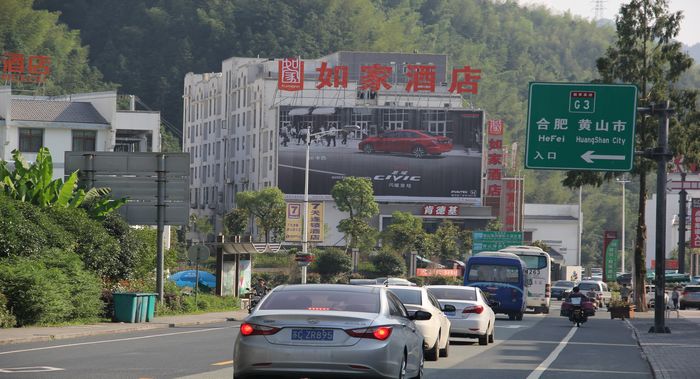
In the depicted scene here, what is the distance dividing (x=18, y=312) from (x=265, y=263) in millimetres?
67976

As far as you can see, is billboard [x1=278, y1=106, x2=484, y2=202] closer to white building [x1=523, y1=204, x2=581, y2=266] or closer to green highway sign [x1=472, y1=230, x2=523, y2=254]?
green highway sign [x1=472, y1=230, x2=523, y2=254]

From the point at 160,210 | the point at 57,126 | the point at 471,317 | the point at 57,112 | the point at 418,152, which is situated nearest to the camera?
the point at 471,317

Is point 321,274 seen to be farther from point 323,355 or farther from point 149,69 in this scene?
point 149,69

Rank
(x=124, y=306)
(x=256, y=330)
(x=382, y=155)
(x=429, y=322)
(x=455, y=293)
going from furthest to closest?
(x=382, y=155) < (x=124, y=306) < (x=455, y=293) < (x=429, y=322) < (x=256, y=330)

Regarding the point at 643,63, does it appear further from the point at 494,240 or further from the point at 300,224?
the point at 494,240

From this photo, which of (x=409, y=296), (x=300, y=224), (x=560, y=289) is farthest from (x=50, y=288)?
(x=560, y=289)

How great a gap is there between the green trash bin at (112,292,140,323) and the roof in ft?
158

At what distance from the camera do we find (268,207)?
367 feet

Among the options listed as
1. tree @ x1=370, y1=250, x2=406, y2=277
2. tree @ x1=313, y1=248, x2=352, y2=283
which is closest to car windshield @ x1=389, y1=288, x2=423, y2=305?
tree @ x1=313, y1=248, x2=352, y2=283

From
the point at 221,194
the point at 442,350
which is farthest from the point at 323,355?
the point at 221,194

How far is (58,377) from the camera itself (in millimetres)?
18109

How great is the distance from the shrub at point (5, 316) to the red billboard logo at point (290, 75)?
288 feet

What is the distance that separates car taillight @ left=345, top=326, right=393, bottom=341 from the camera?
15.5 m

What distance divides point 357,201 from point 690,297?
1461 inches
